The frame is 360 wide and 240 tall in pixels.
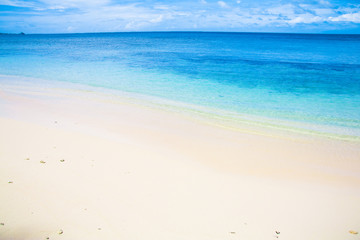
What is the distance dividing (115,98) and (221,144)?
733cm

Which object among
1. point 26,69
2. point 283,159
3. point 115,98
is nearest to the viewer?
point 283,159

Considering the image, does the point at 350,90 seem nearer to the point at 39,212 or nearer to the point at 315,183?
the point at 315,183

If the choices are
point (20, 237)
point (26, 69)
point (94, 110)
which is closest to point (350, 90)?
point (94, 110)

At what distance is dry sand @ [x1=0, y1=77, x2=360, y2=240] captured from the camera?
4105mm

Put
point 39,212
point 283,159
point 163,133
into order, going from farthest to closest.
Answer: point 163,133, point 283,159, point 39,212

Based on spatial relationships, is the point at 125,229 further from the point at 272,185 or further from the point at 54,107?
the point at 54,107

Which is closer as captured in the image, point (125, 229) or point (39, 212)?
point (125, 229)

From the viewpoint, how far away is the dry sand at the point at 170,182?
162 inches

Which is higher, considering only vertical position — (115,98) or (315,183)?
(115,98)

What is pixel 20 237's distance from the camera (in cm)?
372

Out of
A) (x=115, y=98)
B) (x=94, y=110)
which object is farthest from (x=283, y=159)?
(x=115, y=98)

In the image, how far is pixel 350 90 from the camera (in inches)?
615

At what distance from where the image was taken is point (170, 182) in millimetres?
5395

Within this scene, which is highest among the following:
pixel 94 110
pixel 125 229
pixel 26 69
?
pixel 26 69
